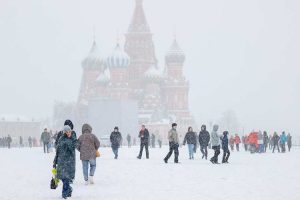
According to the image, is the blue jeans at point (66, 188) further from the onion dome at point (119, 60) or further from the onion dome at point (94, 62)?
the onion dome at point (94, 62)

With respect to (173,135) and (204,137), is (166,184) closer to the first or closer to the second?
(173,135)

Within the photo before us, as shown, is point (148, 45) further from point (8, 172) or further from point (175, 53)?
point (8, 172)

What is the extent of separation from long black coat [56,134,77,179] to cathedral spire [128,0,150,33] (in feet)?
357

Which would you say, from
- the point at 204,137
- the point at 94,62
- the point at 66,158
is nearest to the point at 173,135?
the point at 204,137

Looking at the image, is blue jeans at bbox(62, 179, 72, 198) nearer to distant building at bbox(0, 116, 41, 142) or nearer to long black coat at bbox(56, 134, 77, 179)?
long black coat at bbox(56, 134, 77, 179)

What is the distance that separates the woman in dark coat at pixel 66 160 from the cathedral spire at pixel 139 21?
108829 millimetres

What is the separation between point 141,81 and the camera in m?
117

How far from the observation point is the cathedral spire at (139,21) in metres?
122

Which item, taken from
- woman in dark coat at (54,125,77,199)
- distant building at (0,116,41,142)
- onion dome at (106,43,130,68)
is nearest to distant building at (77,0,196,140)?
onion dome at (106,43,130,68)

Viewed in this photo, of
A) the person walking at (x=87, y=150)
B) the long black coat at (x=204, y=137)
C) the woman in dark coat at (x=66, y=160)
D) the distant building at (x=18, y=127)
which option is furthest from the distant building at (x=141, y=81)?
the woman in dark coat at (x=66, y=160)

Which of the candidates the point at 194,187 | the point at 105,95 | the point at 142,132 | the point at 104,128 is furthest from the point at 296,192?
the point at 105,95

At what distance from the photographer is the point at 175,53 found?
399ft

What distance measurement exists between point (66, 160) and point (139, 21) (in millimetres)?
111630

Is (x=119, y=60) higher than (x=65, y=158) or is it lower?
higher
